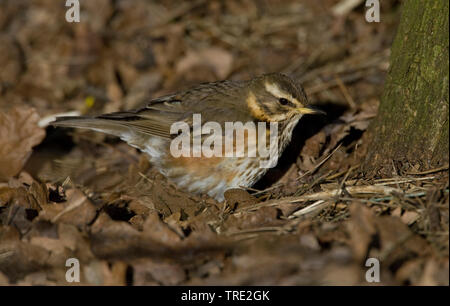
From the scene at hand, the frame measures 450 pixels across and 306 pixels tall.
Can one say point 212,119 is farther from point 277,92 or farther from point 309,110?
point 309,110

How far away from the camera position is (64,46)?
9711 mm

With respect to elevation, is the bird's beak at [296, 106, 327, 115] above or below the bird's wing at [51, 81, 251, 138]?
below

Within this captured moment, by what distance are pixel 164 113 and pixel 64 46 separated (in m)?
4.17

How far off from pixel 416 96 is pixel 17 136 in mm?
4734

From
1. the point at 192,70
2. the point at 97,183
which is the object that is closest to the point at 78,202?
the point at 97,183

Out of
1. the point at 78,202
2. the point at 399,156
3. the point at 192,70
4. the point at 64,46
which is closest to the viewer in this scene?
the point at 78,202

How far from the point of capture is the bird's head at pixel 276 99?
234 inches

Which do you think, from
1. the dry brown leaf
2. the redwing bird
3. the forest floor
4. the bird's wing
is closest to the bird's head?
the redwing bird

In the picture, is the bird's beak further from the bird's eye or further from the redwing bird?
the bird's eye

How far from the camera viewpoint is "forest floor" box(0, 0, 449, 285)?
397 centimetres

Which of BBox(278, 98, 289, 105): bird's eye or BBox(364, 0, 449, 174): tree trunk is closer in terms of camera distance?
BBox(364, 0, 449, 174): tree trunk

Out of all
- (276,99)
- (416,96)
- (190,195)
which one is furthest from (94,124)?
(416,96)

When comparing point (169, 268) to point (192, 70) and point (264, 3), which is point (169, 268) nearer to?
point (192, 70)

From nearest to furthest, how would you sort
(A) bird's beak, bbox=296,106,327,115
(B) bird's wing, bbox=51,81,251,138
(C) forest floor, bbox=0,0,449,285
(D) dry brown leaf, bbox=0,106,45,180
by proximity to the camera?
(C) forest floor, bbox=0,0,449,285 < (A) bird's beak, bbox=296,106,327,115 < (B) bird's wing, bbox=51,81,251,138 < (D) dry brown leaf, bbox=0,106,45,180
